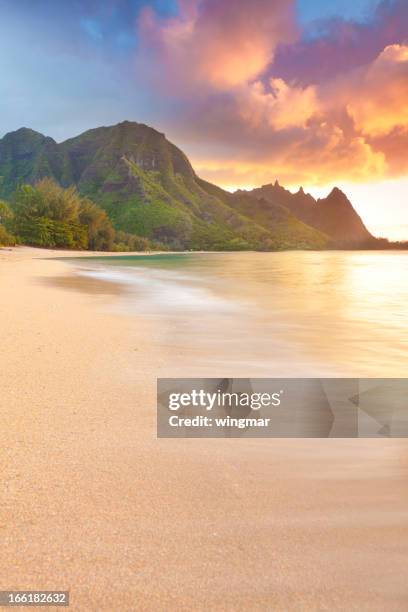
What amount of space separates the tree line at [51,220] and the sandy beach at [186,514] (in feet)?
245

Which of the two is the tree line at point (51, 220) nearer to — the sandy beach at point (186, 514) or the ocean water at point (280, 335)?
the ocean water at point (280, 335)

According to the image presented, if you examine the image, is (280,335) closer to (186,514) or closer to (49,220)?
(186,514)

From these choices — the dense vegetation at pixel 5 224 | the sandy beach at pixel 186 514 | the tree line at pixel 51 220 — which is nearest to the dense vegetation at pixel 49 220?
the tree line at pixel 51 220

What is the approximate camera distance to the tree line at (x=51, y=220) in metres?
77.1

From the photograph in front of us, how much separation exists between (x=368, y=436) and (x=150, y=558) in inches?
102

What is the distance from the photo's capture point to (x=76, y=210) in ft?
271

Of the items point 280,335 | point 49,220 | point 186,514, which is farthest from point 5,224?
point 186,514

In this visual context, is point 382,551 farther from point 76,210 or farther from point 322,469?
point 76,210

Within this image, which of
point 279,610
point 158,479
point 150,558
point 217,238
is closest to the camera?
point 279,610

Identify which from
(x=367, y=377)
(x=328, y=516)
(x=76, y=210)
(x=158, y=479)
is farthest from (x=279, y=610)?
(x=76, y=210)

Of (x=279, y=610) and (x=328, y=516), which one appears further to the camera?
(x=328, y=516)

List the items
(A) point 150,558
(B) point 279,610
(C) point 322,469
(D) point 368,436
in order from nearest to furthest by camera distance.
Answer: (B) point 279,610 < (A) point 150,558 < (C) point 322,469 < (D) point 368,436

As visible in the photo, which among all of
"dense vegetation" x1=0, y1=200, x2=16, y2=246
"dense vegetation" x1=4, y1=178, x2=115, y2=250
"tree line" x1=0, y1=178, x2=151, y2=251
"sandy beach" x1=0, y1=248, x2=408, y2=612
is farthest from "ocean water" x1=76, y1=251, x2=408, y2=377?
"dense vegetation" x1=4, y1=178, x2=115, y2=250

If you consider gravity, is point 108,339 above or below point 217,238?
below
